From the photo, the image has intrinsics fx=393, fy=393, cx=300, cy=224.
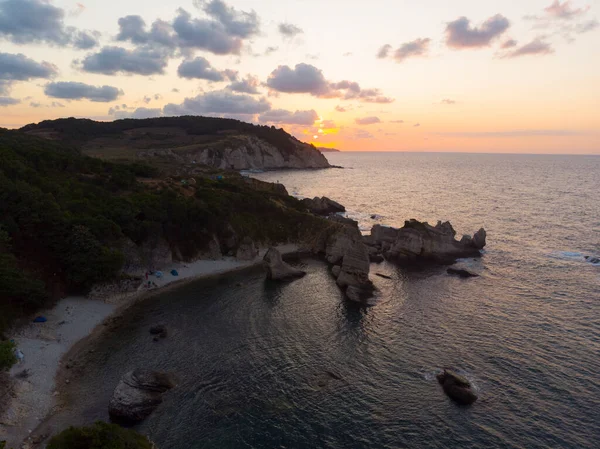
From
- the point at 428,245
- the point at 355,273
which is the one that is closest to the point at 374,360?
the point at 355,273

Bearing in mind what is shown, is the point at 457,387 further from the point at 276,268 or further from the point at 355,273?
the point at 276,268

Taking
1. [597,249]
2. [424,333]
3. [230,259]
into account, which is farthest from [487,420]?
[597,249]

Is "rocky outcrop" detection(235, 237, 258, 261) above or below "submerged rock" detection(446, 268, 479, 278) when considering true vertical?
above

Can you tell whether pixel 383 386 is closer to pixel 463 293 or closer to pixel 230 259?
pixel 463 293

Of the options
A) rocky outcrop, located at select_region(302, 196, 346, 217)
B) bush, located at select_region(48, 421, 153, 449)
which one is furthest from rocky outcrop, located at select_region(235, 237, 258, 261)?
bush, located at select_region(48, 421, 153, 449)

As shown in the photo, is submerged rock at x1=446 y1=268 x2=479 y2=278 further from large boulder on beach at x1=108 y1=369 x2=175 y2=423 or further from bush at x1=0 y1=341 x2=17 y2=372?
bush at x1=0 y1=341 x2=17 y2=372

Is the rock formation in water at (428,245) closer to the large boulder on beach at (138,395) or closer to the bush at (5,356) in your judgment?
the large boulder on beach at (138,395)
